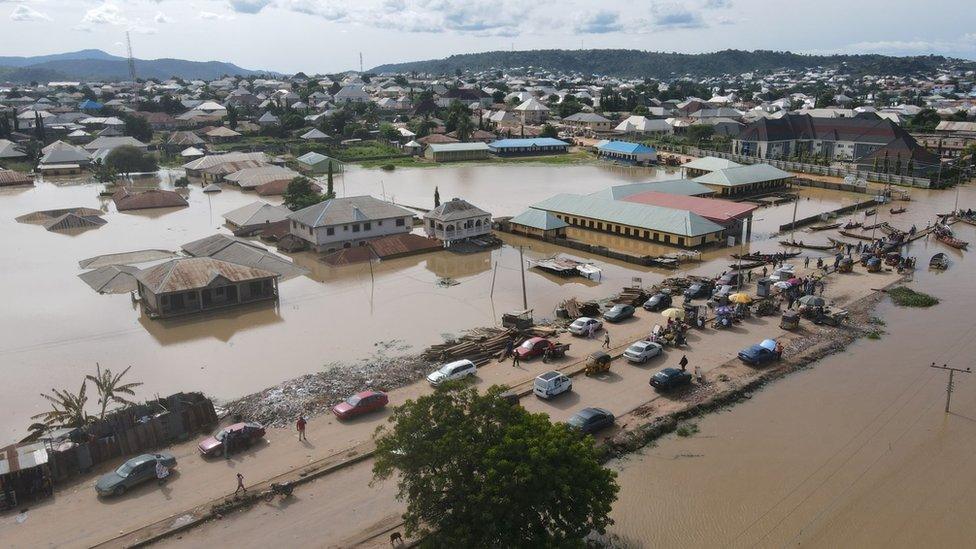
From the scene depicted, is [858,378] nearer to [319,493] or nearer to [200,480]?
[319,493]

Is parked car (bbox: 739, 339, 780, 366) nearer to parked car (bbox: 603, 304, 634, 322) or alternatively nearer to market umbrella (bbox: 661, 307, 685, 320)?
market umbrella (bbox: 661, 307, 685, 320)

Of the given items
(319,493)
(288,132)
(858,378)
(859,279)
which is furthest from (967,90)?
(319,493)

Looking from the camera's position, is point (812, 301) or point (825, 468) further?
point (812, 301)

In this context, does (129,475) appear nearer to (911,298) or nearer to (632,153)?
(911,298)

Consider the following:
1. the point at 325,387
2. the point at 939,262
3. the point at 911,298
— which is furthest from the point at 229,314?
the point at 939,262

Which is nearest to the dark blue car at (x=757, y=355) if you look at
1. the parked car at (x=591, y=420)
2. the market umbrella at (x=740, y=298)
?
the market umbrella at (x=740, y=298)

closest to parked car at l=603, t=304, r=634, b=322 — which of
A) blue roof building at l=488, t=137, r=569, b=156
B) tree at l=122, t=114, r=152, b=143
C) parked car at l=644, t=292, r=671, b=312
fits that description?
parked car at l=644, t=292, r=671, b=312

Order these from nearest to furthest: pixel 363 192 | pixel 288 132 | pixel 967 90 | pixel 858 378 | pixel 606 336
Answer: pixel 858 378 < pixel 606 336 < pixel 363 192 < pixel 288 132 < pixel 967 90
